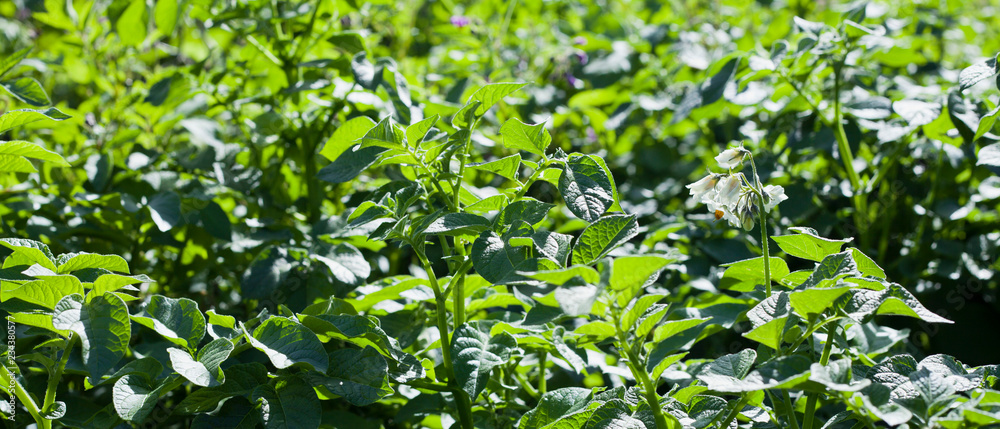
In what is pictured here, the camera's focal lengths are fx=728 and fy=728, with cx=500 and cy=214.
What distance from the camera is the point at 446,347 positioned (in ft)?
Answer: 3.56

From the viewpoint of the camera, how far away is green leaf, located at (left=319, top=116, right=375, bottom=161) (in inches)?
45.5

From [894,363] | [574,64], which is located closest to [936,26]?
[574,64]

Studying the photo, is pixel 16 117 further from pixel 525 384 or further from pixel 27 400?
pixel 525 384

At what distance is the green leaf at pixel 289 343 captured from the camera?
92cm

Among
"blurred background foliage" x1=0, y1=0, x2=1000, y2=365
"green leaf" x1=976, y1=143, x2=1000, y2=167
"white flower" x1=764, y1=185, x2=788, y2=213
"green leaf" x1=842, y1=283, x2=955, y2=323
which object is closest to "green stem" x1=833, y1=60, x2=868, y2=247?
"blurred background foliage" x1=0, y1=0, x2=1000, y2=365

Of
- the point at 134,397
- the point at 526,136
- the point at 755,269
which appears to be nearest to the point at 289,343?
the point at 134,397

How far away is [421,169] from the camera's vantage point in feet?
3.49

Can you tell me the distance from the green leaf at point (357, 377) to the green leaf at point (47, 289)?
0.32 meters

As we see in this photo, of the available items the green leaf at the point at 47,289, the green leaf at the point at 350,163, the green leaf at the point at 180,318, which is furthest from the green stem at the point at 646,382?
the green leaf at the point at 47,289

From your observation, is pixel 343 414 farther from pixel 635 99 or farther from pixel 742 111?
pixel 742 111

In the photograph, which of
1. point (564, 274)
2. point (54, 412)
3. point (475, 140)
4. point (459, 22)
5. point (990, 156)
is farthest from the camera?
point (459, 22)

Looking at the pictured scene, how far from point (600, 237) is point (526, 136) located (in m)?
0.20

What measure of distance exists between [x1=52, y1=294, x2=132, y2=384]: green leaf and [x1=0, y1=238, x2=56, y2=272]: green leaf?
8cm

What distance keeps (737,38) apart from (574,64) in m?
0.52
